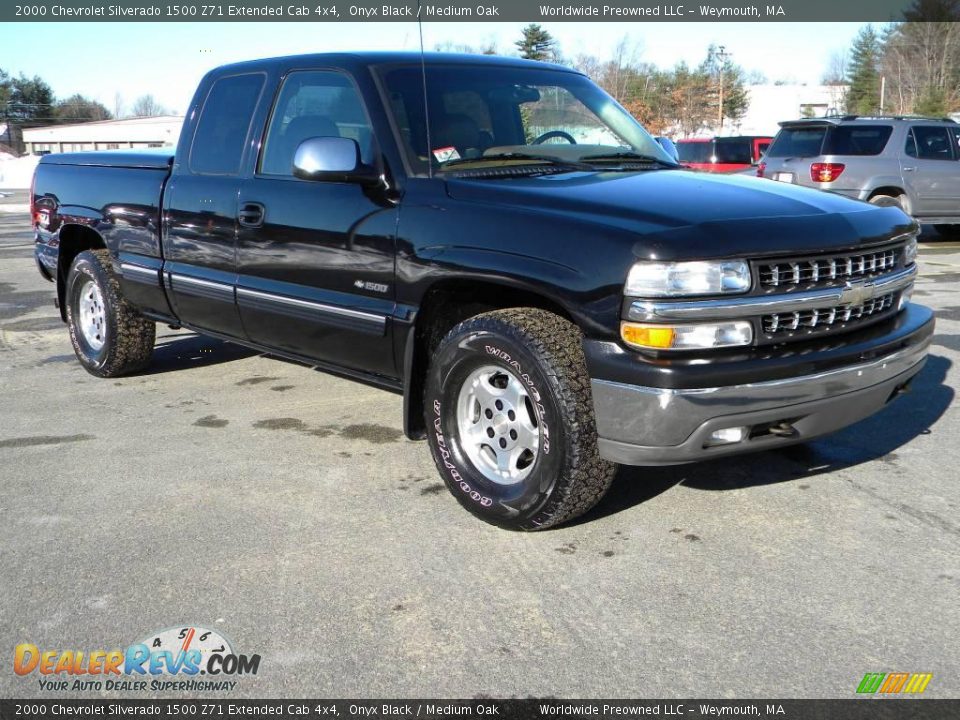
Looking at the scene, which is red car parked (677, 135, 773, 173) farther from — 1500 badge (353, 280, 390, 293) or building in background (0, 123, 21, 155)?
building in background (0, 123, 21, 155)

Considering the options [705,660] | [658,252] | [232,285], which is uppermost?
[658,252]

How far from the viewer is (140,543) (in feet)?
12.1

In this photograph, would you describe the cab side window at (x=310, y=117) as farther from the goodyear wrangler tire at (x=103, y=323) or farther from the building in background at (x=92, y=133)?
the building in background at (x=92, y=133)

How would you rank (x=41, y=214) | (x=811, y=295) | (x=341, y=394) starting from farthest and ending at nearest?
(x=41, y=214) → (x=341, y=394) → (x=811, y=295)

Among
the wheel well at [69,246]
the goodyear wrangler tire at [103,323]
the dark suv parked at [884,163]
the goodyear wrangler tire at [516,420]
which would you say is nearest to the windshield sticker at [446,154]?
the goodyear wrangler tire at [516,420]

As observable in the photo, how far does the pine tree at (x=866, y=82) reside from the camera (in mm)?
69875

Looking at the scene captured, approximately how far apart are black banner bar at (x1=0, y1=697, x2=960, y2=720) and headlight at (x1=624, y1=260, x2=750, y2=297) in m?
1.30

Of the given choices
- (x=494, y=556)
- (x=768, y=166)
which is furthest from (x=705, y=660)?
(x=768, y=166)

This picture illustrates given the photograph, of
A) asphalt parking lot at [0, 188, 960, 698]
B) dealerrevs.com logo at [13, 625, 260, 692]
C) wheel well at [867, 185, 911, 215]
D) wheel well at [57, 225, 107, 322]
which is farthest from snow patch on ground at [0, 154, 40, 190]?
dealerrevs.com logo at [13, 625, 260, 692]

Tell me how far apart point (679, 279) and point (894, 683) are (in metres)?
1.38

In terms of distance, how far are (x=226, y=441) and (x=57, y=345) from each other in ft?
10.9

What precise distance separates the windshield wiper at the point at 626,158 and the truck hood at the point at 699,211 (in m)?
0.29

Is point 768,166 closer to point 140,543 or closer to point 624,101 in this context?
point 140,543

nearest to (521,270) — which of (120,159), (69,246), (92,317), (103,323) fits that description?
(120,159)
